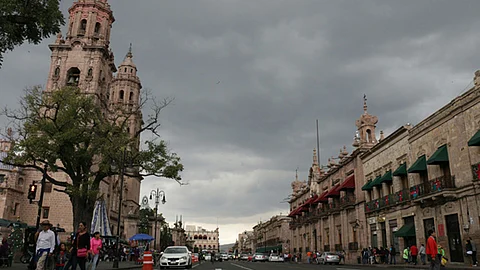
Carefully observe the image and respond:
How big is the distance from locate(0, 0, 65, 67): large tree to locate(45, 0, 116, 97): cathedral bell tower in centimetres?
3682

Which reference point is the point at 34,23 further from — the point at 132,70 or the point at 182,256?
the point at 132,70

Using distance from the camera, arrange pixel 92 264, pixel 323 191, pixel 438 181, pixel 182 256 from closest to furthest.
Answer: pixel 92 264, pixel 182 256, pixel 438 181, pixel 323 191

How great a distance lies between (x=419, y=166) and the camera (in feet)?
86.9

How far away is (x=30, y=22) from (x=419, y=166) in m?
24.2

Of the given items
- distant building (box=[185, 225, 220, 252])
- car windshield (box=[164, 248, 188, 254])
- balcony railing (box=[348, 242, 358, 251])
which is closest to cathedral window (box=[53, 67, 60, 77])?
car windshield (box=[164, 248, 188, 254])

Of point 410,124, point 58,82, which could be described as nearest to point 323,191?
point 410,124

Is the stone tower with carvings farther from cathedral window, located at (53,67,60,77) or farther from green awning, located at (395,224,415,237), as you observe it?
green awning, located at (395,224,415,237)

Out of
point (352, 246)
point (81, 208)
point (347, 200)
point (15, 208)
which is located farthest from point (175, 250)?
point (15, 208)

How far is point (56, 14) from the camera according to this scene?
36.5ft

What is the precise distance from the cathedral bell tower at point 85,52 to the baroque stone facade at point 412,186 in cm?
3074

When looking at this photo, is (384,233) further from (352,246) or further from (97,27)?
(97,27)

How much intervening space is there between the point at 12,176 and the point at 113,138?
27724mm

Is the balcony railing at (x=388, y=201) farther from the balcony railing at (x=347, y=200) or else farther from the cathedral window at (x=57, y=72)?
the cathedral window at (x=57, y=72)

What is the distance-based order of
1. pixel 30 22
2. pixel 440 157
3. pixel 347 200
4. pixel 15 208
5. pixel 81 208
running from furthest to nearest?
pixel 15 208
pixel 347 200
pixel 440 157
pixel 81 208
pixel 30 22
